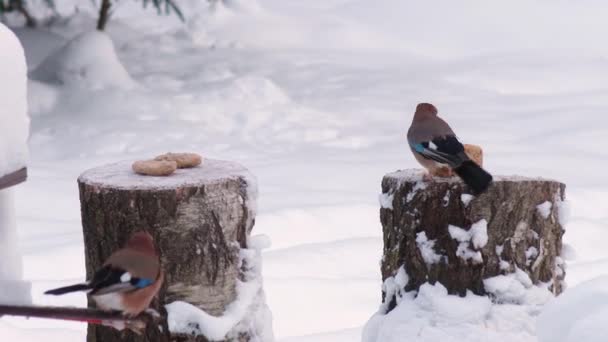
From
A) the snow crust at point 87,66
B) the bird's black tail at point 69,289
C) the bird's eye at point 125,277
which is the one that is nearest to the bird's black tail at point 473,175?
the bird's eye at point 125,277

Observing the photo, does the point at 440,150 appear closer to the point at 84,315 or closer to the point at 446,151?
the point at 446,151

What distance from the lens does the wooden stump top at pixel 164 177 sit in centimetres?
282

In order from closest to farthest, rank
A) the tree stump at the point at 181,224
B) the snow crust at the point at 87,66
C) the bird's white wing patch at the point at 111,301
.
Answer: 1. the bird's white wing patch at the point at 111,301
2. the tree stump at the point at 181,224
3. the snow crust at the point at 87,66

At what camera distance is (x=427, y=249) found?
310cm

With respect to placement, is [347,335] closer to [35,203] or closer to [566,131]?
[35,203]

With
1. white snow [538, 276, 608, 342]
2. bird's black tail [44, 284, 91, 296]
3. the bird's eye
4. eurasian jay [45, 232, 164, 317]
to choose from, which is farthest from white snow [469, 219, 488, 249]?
bird's black tail [44, 284, 91, 296]

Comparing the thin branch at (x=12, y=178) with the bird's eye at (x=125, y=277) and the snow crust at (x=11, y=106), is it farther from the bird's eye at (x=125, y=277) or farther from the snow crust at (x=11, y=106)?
the bird's eye at (x=125, y=277)

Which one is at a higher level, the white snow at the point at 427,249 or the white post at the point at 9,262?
the white post at the point at 9,262

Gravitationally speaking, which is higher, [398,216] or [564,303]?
[564,303]

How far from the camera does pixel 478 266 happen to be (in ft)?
10.0

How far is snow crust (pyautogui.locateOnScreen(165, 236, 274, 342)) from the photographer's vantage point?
286cm

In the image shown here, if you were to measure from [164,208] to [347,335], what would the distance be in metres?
1.43

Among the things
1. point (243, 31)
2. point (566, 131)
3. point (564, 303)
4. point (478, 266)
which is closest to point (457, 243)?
point (478, 266)

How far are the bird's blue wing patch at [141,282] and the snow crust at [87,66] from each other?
7.17m
